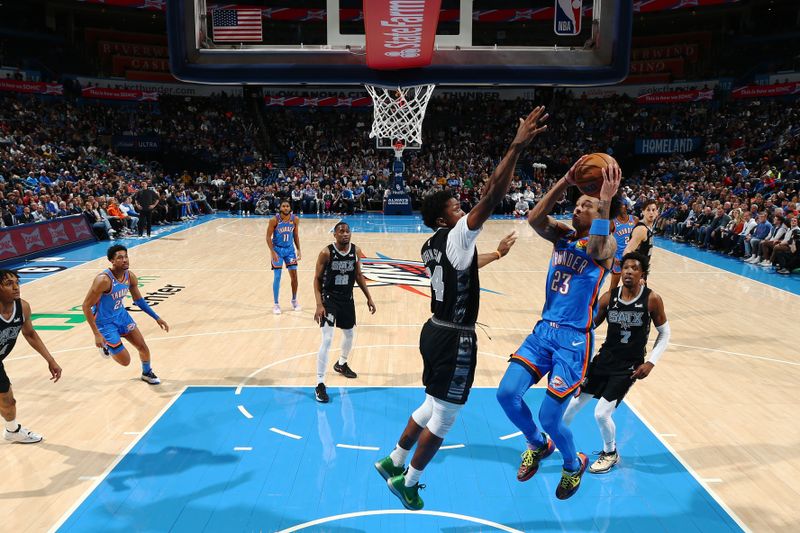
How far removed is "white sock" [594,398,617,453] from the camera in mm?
4809

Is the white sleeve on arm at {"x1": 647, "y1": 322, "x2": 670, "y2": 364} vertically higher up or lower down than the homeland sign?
lower down

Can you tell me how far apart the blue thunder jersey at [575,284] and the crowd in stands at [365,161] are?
495 inches

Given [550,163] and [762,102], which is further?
[550,163]

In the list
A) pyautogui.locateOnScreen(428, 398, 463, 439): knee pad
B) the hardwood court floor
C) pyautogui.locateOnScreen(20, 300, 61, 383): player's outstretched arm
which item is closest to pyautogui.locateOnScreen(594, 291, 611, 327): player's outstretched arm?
the hardwood court floor

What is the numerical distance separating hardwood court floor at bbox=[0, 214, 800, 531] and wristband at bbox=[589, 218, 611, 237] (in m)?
2.34

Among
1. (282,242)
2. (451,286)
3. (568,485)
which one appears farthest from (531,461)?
(282,242)

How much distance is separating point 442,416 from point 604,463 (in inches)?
76.9

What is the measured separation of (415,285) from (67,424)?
7607mm

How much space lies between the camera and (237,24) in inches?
230

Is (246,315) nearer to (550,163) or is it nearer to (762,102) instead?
(550,163)

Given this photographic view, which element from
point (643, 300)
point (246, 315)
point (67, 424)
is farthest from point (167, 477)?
point (246, 315)

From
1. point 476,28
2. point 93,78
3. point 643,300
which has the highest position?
point 93,78

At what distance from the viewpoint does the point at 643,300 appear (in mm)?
4879

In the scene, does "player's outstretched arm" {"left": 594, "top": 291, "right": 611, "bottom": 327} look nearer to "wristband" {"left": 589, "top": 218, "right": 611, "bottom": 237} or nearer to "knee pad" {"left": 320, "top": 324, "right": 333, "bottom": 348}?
"wristband" {"left": 589, "top": 218, "right": 611, "bottom": 237}
